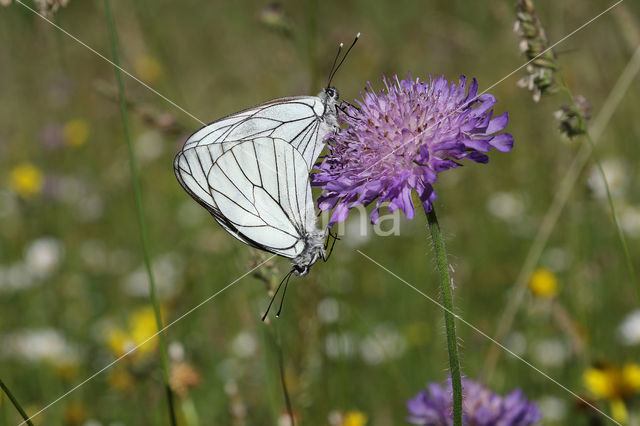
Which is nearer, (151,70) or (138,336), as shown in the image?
(138,336)

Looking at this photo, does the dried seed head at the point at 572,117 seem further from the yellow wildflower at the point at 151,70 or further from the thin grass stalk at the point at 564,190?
the yellow wildflower at the point at 151,70

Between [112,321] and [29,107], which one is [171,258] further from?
[29,107]

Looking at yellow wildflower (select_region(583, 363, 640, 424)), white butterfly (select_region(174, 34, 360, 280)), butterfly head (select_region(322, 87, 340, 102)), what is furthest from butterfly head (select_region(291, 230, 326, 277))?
yellow wildflower (select_region(583, 363, 640, 424))

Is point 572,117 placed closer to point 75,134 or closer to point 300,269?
point 300,269

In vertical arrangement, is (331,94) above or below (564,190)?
above

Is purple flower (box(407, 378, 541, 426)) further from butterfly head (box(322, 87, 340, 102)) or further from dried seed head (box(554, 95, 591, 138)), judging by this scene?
butterfly head (box(322, 87, 340, 102))

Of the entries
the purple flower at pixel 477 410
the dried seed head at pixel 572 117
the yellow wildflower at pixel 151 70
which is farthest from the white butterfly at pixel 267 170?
the yellow wildflower at pixel 151 70

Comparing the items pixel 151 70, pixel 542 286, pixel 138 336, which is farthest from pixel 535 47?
pixel 151 70

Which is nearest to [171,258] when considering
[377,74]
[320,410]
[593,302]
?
[320,410]
